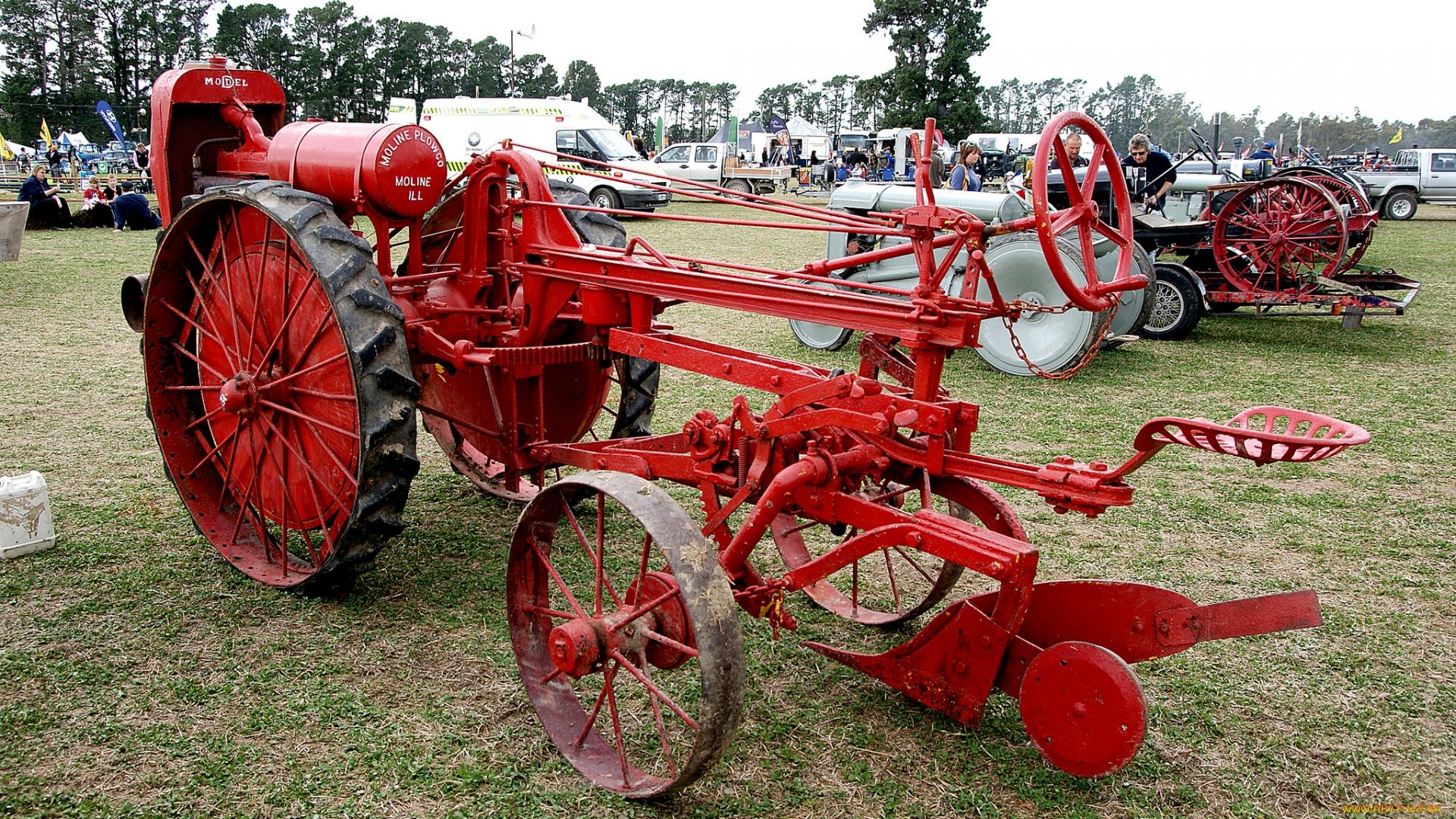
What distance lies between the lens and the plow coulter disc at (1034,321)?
767cm

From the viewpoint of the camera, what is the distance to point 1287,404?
23.7 feet

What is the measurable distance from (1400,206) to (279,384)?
27.4 m

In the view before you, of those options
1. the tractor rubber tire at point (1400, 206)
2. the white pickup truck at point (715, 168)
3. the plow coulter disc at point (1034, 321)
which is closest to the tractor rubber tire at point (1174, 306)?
the plow coulter disc at point (1034, 321)

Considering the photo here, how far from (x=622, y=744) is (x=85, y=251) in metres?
15.2

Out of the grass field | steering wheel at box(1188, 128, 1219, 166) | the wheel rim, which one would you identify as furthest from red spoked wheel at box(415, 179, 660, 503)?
steering wheel at box(1188, 128, 1219, 166)

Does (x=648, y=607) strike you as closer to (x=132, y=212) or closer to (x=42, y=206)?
(x=132, y=212)

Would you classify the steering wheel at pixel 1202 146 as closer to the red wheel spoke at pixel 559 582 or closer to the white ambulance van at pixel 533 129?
the red wheel spoke at pixel 559 582

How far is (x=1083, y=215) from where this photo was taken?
2779 mm

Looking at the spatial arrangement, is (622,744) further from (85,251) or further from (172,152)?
(85,251)

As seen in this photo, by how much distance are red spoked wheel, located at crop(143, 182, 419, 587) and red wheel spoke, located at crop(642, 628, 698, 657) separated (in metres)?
1.34

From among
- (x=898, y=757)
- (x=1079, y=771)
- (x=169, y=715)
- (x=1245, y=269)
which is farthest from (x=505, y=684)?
(x=1245, y=269)

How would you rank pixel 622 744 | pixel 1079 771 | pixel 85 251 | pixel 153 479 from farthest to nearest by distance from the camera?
pixel 85 251, pixel 153 479, pixel 622 744, pixel 1079 771

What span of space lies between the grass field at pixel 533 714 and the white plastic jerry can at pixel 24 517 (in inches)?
4.1

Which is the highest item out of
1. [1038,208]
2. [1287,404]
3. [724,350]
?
[1038,208]
